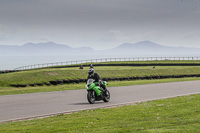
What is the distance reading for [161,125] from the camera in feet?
32.3

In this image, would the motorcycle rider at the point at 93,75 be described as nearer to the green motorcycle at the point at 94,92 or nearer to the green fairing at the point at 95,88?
the green motorcycle at the point at 94,92

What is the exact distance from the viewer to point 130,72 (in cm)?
4728

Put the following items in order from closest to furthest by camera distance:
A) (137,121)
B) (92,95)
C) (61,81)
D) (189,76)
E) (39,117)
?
(137,121), (39,117), (92,95), (61,81), (189,76)

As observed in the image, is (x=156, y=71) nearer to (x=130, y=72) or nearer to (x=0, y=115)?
(x=130, y=72)

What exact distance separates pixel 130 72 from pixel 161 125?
3754 cm

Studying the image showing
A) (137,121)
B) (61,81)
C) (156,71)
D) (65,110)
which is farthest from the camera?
(156,71)

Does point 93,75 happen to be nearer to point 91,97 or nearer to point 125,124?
point 91,97

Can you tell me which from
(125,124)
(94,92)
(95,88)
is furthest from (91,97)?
(125,124)

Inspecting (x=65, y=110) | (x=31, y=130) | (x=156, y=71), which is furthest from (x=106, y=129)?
(x=156, y=71)

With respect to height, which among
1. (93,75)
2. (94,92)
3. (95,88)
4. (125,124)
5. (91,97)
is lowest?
(125,124)

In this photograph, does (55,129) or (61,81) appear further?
(61,81)

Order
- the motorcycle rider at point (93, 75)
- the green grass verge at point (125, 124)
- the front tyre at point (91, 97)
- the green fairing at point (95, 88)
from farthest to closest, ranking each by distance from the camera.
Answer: the front tyre at point (91, 97)
the green fairing at point (95, 88)
the motorcycle rider at point (93, 75)
the green grass verge at point (125, 124)

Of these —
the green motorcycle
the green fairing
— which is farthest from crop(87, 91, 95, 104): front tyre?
the green fairing

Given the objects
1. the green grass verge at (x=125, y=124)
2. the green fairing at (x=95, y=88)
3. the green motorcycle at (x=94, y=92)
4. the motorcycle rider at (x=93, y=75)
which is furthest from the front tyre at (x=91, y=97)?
the green grass verge at (x=125, y=124)
